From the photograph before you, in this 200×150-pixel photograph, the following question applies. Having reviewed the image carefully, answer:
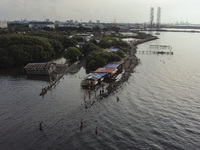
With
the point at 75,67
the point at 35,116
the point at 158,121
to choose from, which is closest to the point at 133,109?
the point at 158,121

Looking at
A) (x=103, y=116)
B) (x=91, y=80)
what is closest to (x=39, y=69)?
Result: (x=91, y=80)

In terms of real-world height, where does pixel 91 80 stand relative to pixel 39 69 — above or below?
below

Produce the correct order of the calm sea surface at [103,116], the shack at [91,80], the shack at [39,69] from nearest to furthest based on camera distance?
1. the calm sea surface at [103,116]
2. the shack at [91,80]
3. the shack at [39,69]

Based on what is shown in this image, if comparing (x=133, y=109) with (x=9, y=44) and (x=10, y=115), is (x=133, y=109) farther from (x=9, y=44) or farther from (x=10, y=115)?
(x=9, y=44)

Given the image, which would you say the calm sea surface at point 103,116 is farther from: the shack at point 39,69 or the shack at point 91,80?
the shack at point 39,69

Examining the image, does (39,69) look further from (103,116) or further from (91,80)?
(103,116)

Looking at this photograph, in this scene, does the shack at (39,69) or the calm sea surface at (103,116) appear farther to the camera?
the shack at (39,69)

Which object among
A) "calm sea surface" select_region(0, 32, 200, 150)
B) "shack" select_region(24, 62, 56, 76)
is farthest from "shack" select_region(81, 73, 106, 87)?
"shack" select_region(24, 62, 56, 76)

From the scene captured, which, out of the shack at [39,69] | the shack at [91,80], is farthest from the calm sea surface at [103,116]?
the shack at [39,69]

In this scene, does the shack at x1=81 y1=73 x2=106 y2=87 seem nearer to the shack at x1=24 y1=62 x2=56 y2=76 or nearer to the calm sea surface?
the calm sea surface
